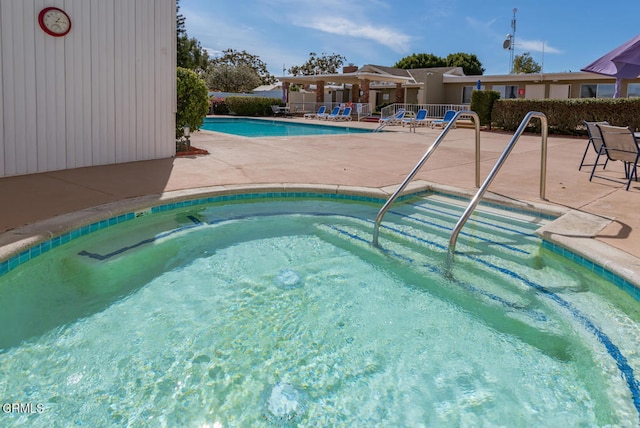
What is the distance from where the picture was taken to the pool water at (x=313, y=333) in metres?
2.06

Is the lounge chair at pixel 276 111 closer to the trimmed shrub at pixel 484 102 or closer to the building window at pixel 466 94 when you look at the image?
the building window at pixel 466 94

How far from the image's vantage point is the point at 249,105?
2575cm

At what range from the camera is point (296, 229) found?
180 inches

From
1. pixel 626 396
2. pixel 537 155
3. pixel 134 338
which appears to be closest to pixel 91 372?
pixel 134 338

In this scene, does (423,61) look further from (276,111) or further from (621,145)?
(621,145)

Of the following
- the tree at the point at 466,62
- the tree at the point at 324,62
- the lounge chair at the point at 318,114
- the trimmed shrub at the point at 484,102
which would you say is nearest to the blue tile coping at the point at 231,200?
the trimmed shrub at the point at 484,102

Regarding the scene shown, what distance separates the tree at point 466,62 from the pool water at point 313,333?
167 ft

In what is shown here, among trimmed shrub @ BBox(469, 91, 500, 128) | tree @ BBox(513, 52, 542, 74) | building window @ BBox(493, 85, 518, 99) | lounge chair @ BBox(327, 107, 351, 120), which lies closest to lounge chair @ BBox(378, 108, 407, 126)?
trimmed shrub @ BBox(469, 91, 500, 128)

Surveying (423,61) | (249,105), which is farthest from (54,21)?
(423,61)

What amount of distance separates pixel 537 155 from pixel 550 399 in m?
8.03

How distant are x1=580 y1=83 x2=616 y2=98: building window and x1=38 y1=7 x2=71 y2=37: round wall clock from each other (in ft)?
73.2

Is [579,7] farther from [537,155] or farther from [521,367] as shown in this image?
[521,367]

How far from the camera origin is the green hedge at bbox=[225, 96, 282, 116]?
25734 millimetres

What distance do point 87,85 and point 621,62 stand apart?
781 cm
